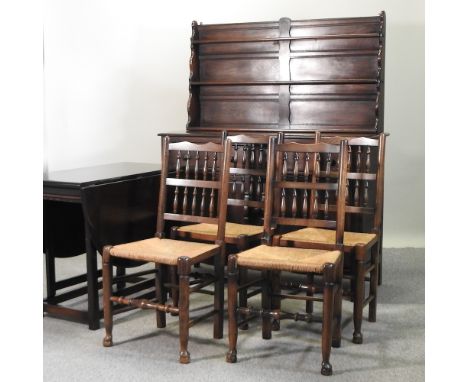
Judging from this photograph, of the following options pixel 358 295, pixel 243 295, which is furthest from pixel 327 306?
pixel 243 295

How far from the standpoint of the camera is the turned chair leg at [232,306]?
283 cm

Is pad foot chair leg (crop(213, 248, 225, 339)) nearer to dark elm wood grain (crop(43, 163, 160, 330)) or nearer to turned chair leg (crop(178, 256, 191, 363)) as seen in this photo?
turned chair leg (crop(178, 256, 191, 363))

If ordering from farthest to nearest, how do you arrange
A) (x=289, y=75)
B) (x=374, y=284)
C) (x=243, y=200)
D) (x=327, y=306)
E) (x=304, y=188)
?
(x=289, y=75) < (x=243, y=200) < (x=374, y=284) < (x=304, y=188) < (x=327, y=306)

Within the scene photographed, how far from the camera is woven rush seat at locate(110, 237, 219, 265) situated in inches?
115

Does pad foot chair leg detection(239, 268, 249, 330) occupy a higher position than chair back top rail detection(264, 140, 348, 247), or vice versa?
chair back top rail detection(264, 140, 348, 247)

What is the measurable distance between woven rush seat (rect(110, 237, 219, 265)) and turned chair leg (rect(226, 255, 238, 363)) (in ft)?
0.62

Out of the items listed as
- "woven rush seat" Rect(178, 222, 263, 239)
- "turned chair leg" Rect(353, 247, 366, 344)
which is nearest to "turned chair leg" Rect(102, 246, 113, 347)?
"woven rush seat" Rect(178, 222, 263, 239)

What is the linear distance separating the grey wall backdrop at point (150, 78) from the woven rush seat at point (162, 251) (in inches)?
104

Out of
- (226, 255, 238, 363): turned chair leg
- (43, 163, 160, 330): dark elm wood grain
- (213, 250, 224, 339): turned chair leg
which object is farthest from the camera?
(43, 163, 160, 330): dark elm wood grain

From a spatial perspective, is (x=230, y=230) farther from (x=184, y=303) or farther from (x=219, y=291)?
(x=184, y=303)

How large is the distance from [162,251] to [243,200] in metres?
0.68

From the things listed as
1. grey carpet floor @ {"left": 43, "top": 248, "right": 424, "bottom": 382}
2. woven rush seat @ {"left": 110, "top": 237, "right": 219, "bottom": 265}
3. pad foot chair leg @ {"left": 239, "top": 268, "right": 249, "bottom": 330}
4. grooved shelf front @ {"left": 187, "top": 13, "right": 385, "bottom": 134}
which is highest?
grooved shelf front @ {"left": 187, "top": 13, "right": 385, "bottom": 134}

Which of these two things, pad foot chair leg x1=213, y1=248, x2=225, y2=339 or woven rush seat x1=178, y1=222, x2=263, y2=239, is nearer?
pad foot chair leg x1=213, y1=248, x2=225, y2=339

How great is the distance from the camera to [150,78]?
5.92 meters
